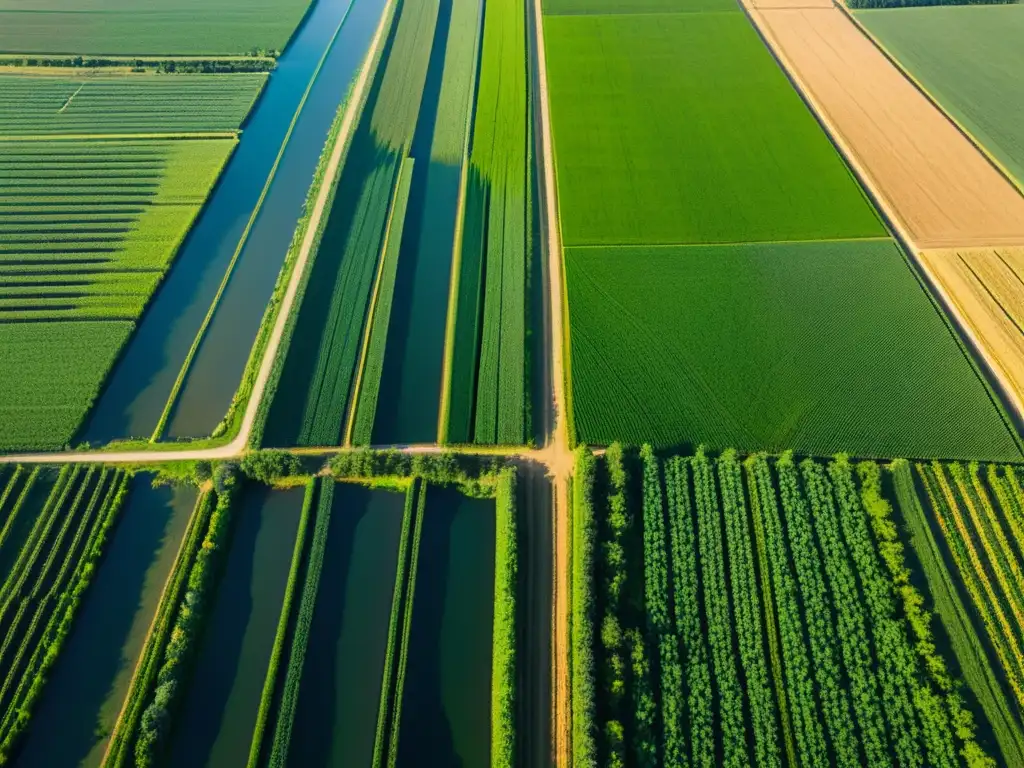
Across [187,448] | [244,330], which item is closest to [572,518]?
[187,448]

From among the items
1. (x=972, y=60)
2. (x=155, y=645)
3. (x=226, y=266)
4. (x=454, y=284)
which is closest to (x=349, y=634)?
(x=155, y=645)

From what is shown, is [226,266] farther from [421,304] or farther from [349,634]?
[349,634]

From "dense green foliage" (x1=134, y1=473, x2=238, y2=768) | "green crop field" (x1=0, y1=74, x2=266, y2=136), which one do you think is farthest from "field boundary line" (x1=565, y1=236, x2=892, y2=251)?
"green crop field" (x1=0, y1=74, x2=266, y2=136)

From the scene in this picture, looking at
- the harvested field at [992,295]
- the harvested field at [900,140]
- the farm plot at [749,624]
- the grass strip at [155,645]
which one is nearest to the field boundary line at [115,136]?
the grass strip at [155,645]

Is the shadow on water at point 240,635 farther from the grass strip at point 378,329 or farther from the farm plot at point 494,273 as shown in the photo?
the farm plot at point 494,273

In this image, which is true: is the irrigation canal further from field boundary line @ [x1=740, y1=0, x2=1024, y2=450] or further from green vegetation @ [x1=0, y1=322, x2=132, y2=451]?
field boundary line @ [x1=740, y1=0, x2=1024, y2=450]
